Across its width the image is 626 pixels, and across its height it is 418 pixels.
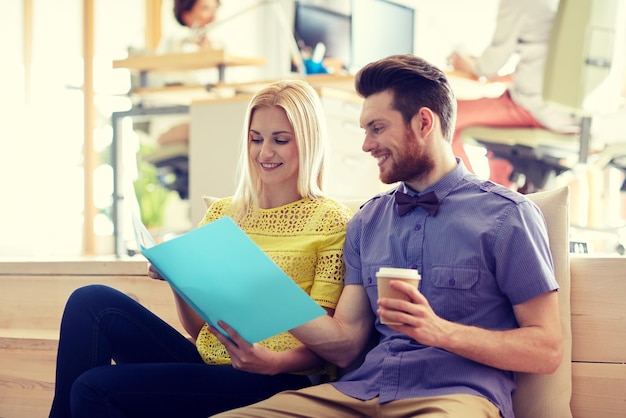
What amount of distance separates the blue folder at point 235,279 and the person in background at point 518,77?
8.19 feet

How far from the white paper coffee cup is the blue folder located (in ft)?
0.31

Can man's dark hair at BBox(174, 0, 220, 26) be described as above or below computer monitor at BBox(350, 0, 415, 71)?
above

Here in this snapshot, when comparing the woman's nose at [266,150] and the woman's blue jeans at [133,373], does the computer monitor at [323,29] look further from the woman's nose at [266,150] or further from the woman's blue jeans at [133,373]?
the woman's blue jeans at [133,373]

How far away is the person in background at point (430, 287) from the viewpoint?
4.41ft

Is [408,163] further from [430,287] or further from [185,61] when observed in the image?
[185,61]

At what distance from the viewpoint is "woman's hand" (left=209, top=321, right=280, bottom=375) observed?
137cm

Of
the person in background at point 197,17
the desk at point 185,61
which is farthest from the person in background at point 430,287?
the person in background at point 197,17

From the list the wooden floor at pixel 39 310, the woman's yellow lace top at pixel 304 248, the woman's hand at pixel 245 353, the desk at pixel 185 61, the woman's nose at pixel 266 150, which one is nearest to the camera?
the woman's hand at pixel 245 353

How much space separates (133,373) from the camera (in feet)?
4.93

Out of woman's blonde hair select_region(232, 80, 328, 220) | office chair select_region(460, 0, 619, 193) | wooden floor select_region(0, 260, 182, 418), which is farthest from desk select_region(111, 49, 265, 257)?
woman's blonde hair select_region(232, 80, 328, 220)

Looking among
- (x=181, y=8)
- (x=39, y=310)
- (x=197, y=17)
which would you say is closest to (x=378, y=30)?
(x=197, y=17)

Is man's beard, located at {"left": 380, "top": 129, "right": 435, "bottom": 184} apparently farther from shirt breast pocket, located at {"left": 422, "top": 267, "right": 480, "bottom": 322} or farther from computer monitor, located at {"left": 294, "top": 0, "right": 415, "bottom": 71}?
computer monitor, located at {"left": 294, "top": 0, "right": 415, "bottom": 71}

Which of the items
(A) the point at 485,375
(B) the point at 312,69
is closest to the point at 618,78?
(B) the point at 312,69

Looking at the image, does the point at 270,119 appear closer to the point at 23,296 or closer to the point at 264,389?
the point at 264,389
